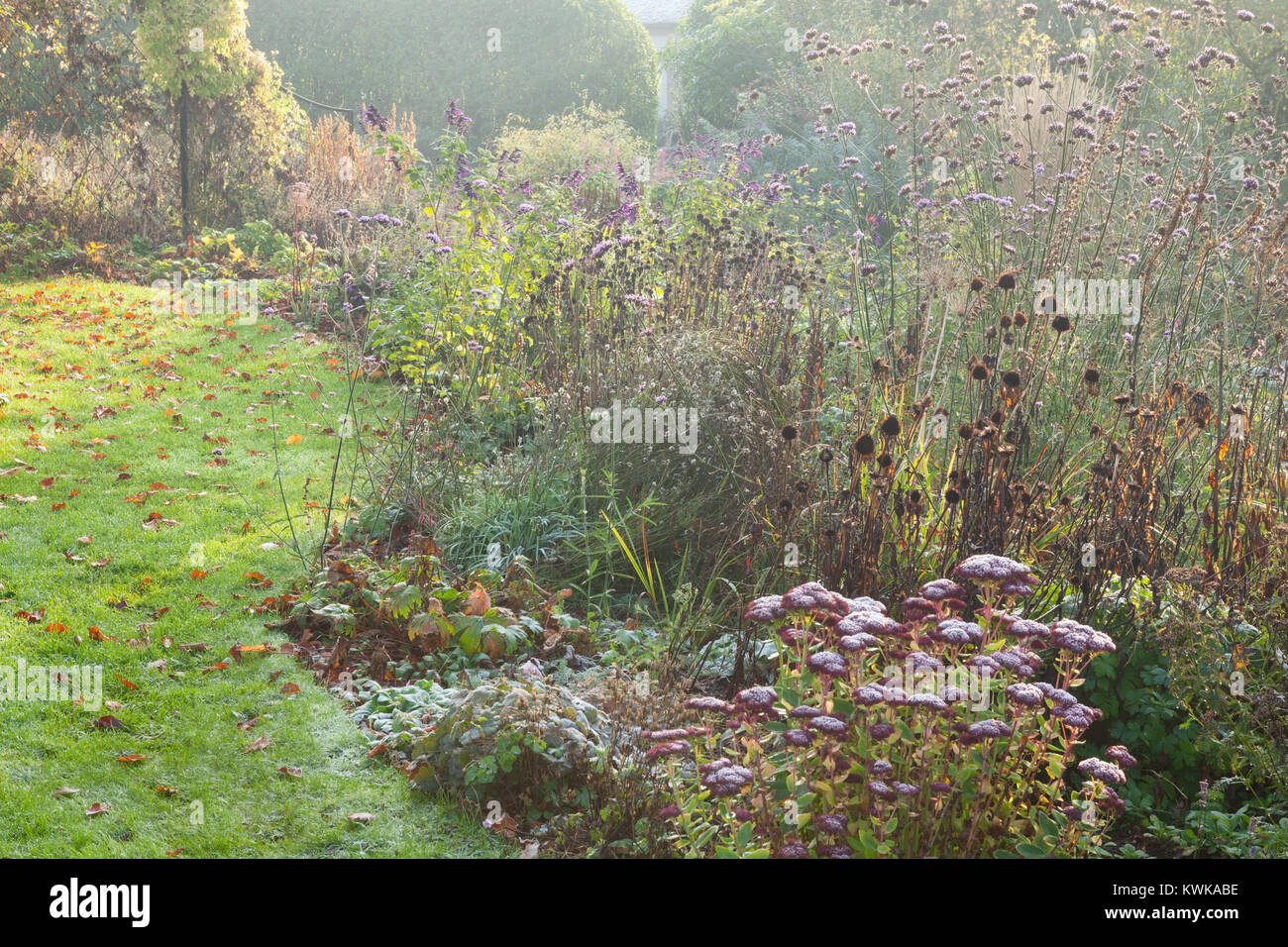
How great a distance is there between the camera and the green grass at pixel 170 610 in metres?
3.03

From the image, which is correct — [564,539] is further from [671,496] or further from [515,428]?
[515,428]

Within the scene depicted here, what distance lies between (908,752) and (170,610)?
3229mm

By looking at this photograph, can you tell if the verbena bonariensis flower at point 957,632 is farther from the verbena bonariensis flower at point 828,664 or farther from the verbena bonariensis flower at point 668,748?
the verbena bonariensis flower at point 668,748

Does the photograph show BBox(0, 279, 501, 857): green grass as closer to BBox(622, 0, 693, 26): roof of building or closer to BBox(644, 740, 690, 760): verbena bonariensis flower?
BBox(644, 740, 690, 760): verbena bonariensis flower

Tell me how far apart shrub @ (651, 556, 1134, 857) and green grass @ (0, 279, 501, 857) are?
0.97 metres

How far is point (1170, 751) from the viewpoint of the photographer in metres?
3.19

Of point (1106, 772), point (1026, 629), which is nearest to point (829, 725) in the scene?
point (1026, 629)

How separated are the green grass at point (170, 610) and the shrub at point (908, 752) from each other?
3.17ft

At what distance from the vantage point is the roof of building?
1314 inches

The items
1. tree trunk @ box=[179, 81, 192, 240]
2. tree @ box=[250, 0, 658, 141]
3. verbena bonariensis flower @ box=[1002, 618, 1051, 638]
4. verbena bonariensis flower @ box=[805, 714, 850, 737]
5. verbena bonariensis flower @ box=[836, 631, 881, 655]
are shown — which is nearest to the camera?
verbena bonariensis flower @ box=[805, 714, 850, 737]

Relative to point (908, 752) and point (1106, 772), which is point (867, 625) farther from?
point (1106, 772)

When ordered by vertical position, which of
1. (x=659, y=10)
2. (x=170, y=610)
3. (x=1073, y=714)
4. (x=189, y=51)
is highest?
(x=659, y=10)

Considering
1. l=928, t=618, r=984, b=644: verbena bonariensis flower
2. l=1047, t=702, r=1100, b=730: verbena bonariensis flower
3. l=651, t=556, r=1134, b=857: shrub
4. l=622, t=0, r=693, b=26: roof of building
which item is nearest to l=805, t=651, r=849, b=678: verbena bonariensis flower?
l=651, t=556, r=1134, b=857: shrub

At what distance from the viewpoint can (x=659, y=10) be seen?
113 ft
